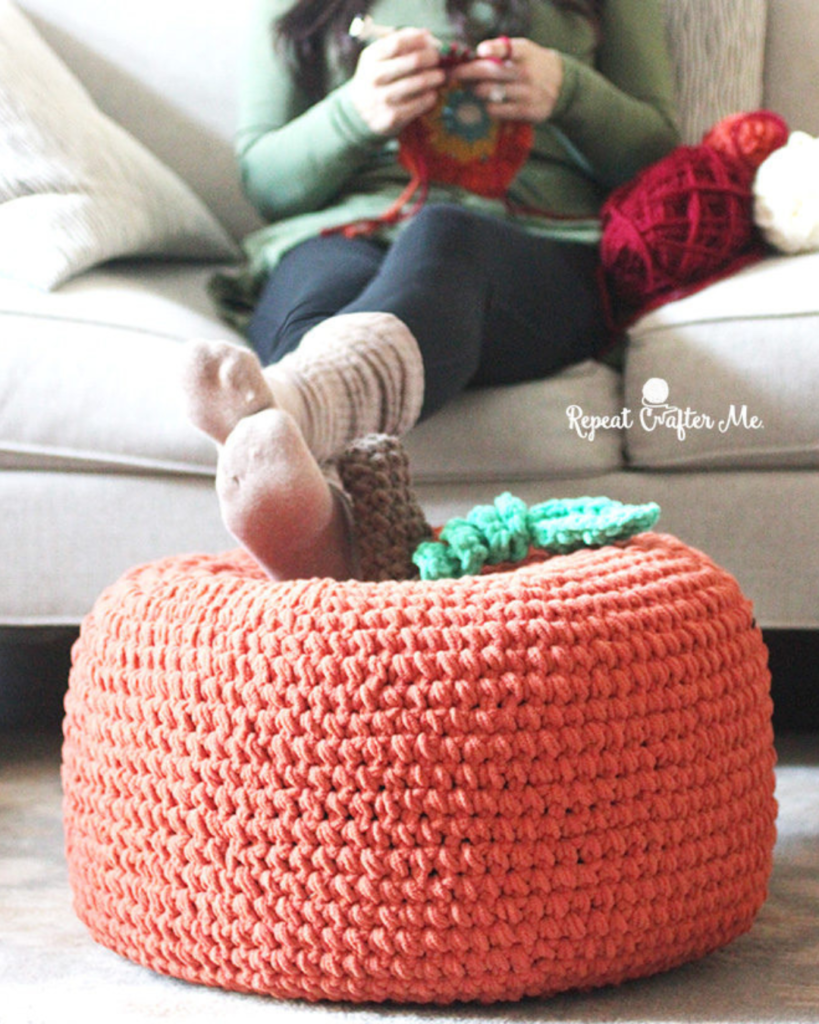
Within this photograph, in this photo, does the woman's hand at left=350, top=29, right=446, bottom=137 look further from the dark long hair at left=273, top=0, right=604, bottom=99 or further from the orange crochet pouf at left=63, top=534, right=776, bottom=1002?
the orange crochet pouf at left=63, top=534, right=776, bottom=1002

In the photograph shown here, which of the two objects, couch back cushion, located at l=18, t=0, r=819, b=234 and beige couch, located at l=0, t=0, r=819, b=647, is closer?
beige couch, located at l=0, t=0, r=819, b=647

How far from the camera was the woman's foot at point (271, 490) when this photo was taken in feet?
2.51

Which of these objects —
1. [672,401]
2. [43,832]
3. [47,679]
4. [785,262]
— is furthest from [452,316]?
[47,679]

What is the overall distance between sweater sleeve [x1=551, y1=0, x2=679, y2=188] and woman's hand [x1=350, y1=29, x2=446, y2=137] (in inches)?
7.0

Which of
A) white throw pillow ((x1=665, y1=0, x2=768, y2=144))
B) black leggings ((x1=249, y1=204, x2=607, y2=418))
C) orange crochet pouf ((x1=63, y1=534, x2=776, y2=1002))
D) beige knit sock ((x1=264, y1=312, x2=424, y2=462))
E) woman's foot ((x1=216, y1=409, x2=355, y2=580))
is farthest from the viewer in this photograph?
white throw pillow ((x1=665, y1=0, x2=768, y2=144))

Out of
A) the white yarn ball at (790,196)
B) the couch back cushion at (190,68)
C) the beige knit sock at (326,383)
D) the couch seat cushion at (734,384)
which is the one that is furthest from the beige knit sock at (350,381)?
the couch back cushion at (190,68)

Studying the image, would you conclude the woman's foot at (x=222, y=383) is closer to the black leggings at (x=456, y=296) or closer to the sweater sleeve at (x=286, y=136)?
the black leggings at (x=456, y=296)

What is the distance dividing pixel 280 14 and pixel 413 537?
2.81 ft

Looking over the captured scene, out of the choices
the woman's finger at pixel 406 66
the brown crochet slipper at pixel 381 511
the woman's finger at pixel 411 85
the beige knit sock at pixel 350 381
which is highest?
the woman's finger at pixel 406 66

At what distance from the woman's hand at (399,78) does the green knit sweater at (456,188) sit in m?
0.04

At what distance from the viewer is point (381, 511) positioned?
86 cm

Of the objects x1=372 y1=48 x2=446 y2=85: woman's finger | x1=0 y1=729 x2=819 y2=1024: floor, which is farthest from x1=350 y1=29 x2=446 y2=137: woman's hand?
x1=0 y1=729 x2=819 y2=1024: floor

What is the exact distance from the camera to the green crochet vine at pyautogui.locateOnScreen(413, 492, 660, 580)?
0.79 metres

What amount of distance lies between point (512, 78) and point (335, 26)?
26 centimetres
